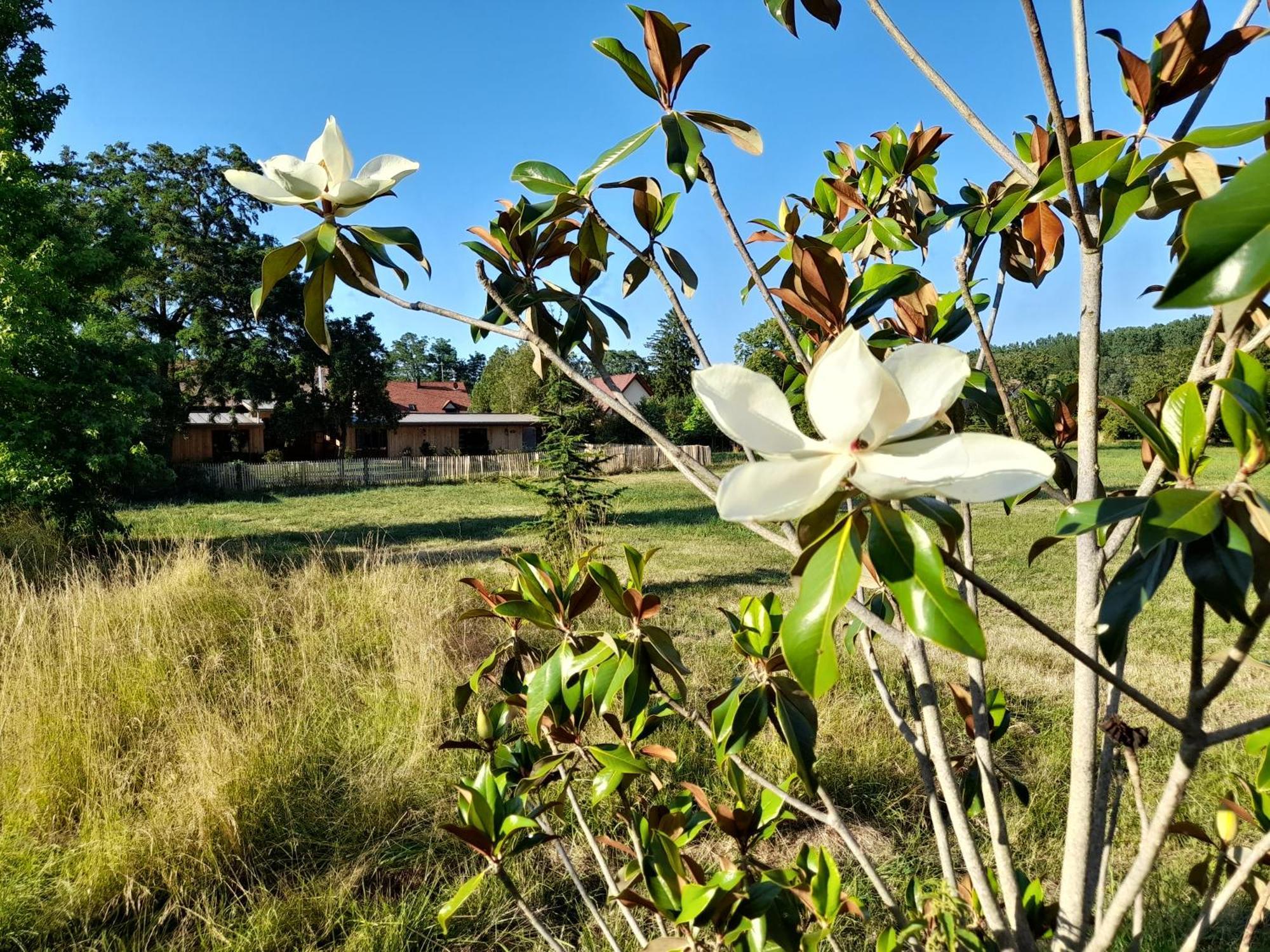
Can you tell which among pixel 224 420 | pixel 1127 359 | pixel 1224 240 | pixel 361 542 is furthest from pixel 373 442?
pixel 1127 359


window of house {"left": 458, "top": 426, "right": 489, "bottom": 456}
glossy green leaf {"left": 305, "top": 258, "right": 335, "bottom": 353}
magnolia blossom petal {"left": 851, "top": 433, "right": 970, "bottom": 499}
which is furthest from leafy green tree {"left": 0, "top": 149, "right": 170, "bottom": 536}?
window of house {"left": 458, "top": 426, "right": 489, "bottom": 456}

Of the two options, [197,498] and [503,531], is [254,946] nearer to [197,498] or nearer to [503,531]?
[503,531]

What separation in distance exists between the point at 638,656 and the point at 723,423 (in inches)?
20.3

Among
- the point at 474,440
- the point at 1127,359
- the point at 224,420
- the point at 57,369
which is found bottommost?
the point at 474,440

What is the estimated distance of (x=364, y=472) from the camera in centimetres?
1978

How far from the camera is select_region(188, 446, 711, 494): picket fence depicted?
1762cm

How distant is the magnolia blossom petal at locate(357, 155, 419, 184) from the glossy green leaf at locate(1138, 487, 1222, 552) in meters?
0.75

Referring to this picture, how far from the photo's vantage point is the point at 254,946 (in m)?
1.82

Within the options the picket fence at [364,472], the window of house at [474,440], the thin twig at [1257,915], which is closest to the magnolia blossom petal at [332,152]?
the thin twig at [1257,915]

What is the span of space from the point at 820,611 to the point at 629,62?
0.67 m

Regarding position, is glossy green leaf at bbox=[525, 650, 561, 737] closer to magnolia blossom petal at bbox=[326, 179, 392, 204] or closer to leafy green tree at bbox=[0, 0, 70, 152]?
magnolia blossom petal at bbox=[326, 179, 392, 204]

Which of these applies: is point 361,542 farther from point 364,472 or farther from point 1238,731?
point 364,472

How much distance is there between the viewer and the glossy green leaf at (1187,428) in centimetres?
53

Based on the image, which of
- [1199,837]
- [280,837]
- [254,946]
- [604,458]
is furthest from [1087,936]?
[604,458]
